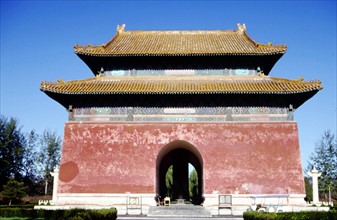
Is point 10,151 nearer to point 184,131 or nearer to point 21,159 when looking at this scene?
point 21,159

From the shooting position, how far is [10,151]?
140ft

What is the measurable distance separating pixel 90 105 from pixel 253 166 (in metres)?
9.89

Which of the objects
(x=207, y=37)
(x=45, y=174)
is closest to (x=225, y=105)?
(x=207, y=37)

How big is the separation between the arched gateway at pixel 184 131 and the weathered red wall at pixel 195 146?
0.18ft

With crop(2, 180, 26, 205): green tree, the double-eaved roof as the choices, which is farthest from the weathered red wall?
crop(2, 180, 26, 205): green tree

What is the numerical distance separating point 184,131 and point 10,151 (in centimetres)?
3140

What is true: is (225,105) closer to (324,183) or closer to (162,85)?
(162,85)

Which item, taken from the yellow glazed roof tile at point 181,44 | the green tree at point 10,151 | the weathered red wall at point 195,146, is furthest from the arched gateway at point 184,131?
the green tree at point 10,151

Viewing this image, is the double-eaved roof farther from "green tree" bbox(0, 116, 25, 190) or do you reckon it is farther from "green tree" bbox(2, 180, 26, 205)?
"green tree" bbox(0, 116, 25, 190)

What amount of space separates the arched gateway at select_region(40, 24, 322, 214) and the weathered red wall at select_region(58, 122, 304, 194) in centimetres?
5

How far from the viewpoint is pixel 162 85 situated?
65.7 feet

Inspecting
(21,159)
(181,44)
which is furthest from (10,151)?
(181,44)

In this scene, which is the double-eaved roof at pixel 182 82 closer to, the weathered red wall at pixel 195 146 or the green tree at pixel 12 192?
the weathered red wall at pixel 195 146

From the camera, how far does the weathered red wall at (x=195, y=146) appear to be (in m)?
18.6
